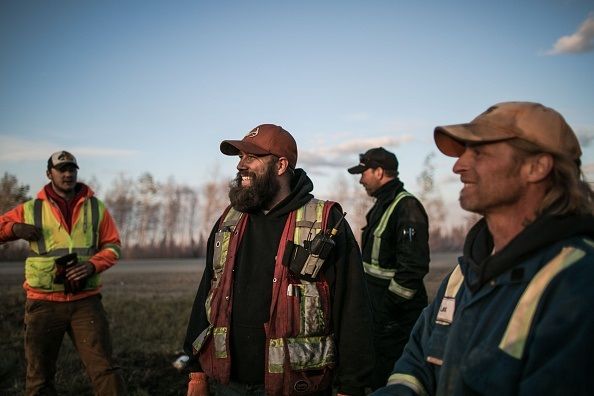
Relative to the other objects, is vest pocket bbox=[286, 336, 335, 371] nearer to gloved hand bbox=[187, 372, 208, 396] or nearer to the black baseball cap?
gloved hand bbox=[187, 372, 208, 396]

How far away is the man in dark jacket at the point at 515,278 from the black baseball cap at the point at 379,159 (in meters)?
3.83

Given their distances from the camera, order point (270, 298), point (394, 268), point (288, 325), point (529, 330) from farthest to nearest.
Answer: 1. point (394, 268)
2. point (270, 298)
3. point (288, 325)
4. point (529, 330)

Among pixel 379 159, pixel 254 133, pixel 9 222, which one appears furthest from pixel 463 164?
pixel 9 222

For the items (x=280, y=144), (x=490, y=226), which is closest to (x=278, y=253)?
(x=280, y=144)

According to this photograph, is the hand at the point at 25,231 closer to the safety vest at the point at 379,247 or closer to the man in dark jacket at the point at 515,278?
the safety vest at the point at 379,247

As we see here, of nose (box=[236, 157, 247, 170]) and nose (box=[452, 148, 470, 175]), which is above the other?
nose (box=[236, 157, 247, 170])

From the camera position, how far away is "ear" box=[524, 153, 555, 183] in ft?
6.85

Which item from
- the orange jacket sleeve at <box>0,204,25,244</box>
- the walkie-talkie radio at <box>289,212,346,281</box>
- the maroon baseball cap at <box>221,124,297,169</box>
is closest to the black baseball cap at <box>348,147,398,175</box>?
the maroon baseball cap at <box>221,124,297,169</box>

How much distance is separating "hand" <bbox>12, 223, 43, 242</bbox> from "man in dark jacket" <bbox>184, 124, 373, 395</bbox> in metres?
2.84

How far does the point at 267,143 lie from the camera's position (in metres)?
3.76

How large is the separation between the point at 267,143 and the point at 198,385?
5.69 ft

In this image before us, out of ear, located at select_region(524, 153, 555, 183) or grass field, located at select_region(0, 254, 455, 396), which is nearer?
ear, located at select_region(524, 153, 555, 183)

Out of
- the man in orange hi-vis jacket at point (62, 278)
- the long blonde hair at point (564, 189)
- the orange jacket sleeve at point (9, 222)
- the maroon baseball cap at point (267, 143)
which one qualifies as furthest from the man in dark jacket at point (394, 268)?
the orange jacket sleeve at point (9, 222)

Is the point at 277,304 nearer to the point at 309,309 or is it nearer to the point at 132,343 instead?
→ the point at 309,309
